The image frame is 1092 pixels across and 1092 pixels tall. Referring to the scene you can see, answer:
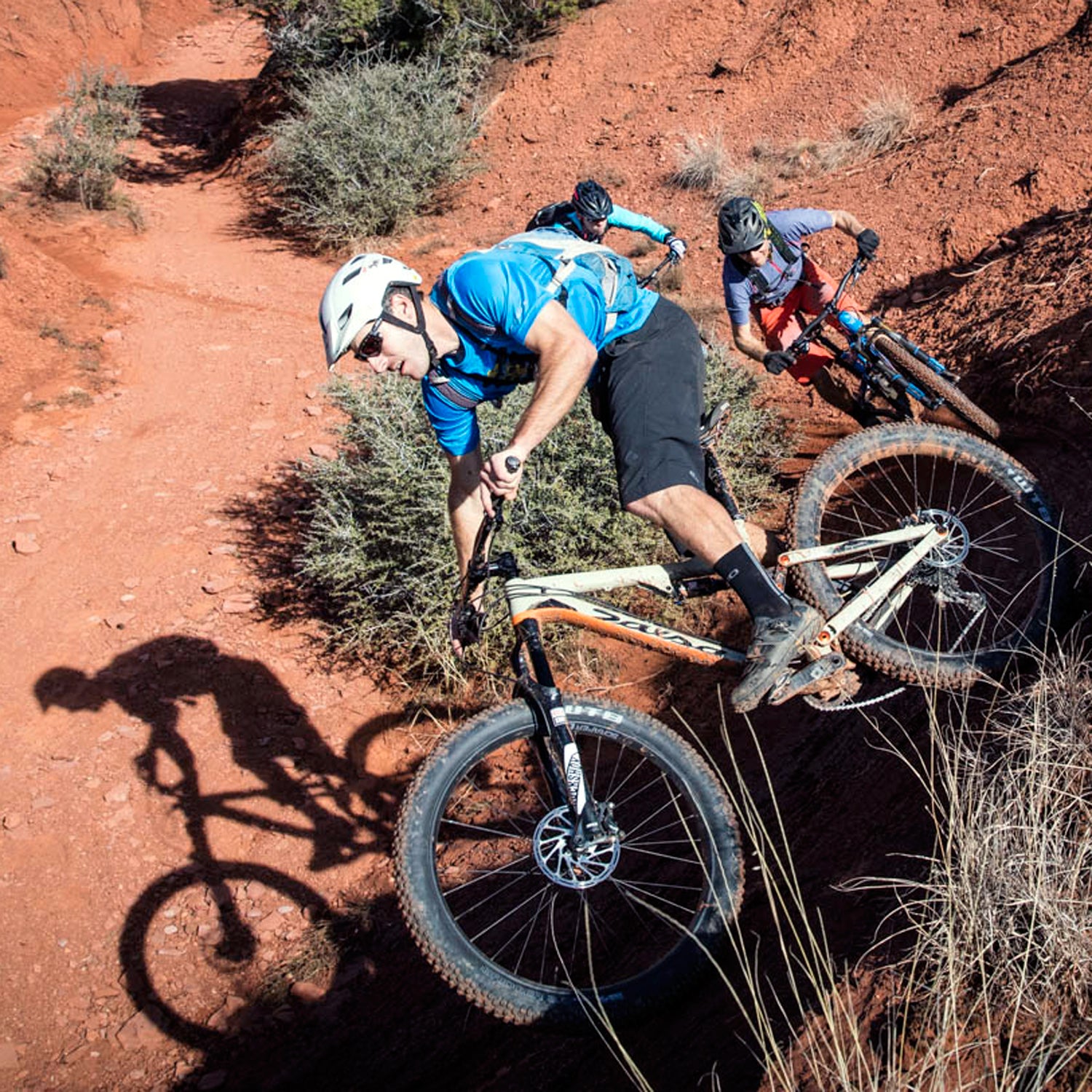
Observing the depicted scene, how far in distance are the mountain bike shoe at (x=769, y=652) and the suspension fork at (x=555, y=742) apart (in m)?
0.54

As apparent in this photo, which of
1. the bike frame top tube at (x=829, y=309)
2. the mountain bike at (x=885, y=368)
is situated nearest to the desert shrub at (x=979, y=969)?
the mountain bike at (x=885, y=368)

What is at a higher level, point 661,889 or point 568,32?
point 568,32

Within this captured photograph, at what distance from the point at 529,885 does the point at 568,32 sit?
44.3ft

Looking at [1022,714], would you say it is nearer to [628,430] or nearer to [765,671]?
[765,671]

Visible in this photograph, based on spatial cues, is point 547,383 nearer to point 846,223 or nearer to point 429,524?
point 429,524

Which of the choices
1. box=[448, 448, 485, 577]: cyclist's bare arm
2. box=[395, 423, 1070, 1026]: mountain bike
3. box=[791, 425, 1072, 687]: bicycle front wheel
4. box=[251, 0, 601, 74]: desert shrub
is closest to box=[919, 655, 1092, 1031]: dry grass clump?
box=[395, 423, 1070, 1026]: mountain bike

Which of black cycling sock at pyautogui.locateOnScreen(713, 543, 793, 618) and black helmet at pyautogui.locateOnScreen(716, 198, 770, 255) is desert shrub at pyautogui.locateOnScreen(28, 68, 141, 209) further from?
black cycling sock at pyautogui.locateOnScreen(713, 543, 793, 618)

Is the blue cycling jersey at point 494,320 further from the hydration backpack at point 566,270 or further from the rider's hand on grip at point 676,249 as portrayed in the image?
the rider's hand on grip at point 676,249

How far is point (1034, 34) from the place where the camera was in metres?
9.92

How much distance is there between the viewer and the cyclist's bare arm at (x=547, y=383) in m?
2.64

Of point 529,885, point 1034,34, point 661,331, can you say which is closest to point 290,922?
point 529,885

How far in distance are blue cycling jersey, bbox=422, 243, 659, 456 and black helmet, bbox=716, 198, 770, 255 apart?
245 cm

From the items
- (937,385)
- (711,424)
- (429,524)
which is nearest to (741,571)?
(711,424)

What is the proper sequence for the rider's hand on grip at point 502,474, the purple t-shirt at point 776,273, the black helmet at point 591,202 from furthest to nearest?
the black helmet at point 591,202, the purple t-shirt at point 776,273, the rider's hand on grip at point 502,474
